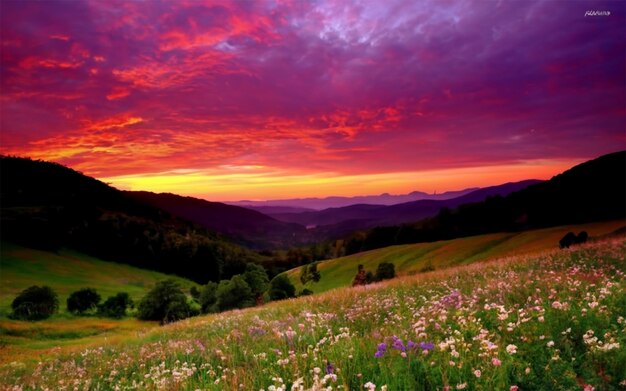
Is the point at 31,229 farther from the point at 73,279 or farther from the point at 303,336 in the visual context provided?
the point at 303,336

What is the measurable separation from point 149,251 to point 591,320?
184067 mm

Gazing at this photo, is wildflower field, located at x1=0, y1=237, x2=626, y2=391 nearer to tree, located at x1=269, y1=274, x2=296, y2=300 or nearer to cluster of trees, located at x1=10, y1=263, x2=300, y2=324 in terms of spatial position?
cluster of trees, located at x1=10, y1=263, x2=300, y2=324

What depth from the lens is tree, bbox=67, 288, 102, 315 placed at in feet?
284

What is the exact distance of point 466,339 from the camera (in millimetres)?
5430

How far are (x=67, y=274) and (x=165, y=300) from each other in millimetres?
75866

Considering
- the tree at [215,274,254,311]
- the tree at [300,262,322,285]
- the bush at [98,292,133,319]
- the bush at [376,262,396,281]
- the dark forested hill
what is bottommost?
the bush at [98,292,133,319]

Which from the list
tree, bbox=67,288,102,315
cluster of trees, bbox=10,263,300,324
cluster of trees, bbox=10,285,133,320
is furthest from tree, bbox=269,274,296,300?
tree, bbox=67,288,102,315

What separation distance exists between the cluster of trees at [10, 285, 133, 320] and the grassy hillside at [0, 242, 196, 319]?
2580 cm

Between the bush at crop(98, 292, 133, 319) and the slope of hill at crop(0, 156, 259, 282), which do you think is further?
the slope of hill at crop(0, 156, 259, 282)

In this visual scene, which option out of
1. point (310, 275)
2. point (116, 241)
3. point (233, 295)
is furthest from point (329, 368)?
point (116, 241)

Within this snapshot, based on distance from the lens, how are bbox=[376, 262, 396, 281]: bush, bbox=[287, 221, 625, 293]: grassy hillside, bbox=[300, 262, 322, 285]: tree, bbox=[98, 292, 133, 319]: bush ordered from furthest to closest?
1. bbox=[300, 262, 322, 285]: tree
2. bbox=[98, 292, 133, 319]: bush
3. bbox=[376, 262, 396, 281]: bush
4. bbox=[287, 221, 625, 293]: grassy hillside

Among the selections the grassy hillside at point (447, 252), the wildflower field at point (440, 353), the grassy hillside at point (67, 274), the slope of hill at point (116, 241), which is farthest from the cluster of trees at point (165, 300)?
the slope of hill at point (116, 241)

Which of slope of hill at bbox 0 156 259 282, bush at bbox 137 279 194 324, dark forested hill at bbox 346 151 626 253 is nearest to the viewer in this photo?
bush at bbox 137 279 194 324

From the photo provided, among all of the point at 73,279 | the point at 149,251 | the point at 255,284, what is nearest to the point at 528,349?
the point at 255,284
